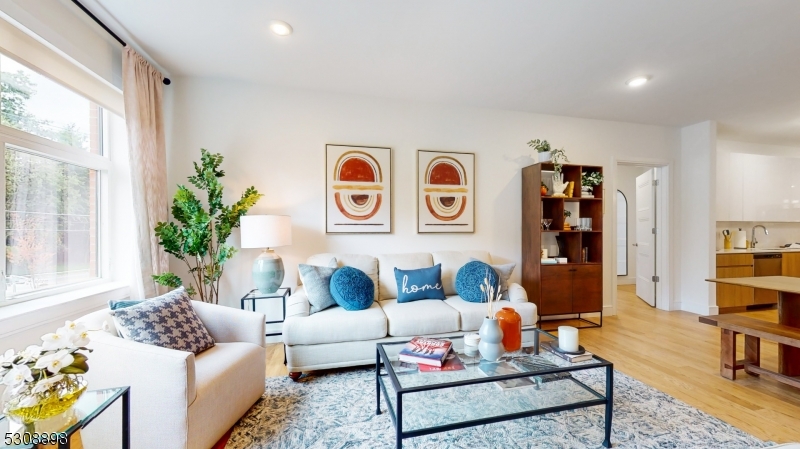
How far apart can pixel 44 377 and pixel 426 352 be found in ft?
4.79

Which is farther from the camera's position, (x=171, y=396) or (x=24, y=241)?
(x=24, y=241)

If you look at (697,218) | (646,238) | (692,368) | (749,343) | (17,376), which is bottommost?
(692,368)

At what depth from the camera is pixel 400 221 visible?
3348 millimetres

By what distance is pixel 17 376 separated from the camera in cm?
88

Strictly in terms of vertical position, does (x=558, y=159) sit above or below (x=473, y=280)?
above

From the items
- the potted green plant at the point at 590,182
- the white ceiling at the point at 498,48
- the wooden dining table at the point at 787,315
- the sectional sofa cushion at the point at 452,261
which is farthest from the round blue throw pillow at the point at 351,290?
the potted green plant at the point at 590,182

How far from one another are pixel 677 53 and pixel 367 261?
3074 millimetres

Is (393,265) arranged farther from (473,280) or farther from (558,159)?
(558,159)

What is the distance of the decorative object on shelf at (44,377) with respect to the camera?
2.95ft

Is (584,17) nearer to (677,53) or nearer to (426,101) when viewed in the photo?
(677,53)

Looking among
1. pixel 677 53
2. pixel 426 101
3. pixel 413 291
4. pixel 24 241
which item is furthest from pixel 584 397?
pixel 24 241

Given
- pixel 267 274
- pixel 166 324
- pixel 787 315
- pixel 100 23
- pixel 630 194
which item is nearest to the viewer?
pixel 166 324

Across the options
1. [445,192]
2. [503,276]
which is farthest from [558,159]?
[503,276]

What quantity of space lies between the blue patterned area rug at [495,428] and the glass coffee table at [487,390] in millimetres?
120
